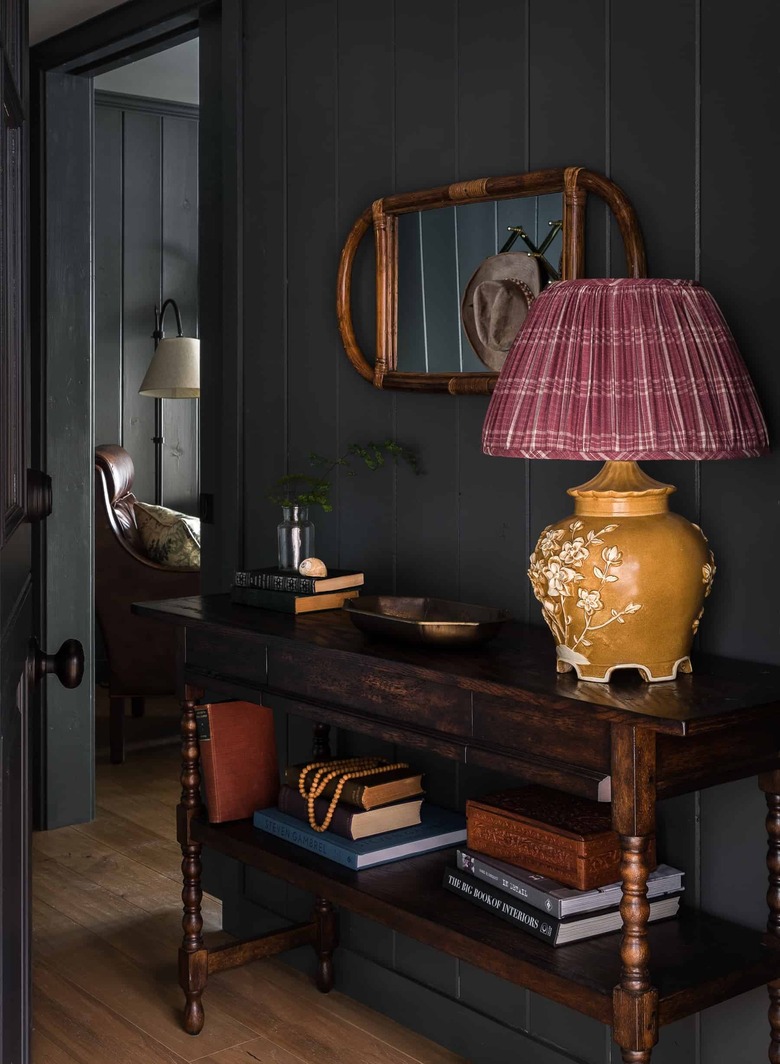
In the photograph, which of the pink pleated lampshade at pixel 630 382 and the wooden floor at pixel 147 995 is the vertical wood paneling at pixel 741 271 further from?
the wooden floor at pixel 147 995

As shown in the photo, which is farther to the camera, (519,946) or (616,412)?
(519,946)

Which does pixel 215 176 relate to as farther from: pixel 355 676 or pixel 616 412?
pixel 616 412

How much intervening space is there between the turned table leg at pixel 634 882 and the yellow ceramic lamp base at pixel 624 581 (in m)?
0.17

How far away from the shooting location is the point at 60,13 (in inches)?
143

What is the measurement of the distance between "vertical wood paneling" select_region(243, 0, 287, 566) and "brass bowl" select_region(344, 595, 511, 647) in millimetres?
687

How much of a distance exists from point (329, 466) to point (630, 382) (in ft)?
4.00

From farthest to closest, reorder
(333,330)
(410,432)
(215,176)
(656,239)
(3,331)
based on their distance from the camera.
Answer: (215,176) < (333,330) < (410,432) < (656,239) < (3,331)

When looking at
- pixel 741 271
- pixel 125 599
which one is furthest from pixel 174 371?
pixel 741 271

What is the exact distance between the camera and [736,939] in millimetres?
1960

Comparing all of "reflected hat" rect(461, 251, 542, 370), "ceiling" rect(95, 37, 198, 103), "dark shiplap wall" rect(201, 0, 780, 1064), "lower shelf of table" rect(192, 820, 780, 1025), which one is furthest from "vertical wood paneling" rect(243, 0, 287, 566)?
"ceiling" rect(95, 37, 198, 103)

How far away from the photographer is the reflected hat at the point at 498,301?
233 centimetres

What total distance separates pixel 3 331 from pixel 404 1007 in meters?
1.99

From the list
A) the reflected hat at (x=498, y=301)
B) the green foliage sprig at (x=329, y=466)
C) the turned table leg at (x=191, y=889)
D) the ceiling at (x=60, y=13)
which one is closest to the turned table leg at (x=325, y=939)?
the turned table leg at (x=191, y=889)

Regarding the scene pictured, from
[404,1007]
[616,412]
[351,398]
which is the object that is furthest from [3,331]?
[404,1007]
